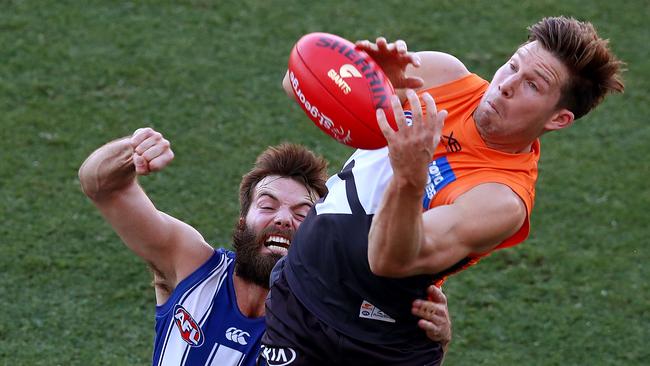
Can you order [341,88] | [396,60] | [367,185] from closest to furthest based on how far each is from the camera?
[341,88], [396,60], [367,185]

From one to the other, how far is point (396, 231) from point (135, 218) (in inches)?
65.2

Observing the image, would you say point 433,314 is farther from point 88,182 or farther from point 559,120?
point 88,182

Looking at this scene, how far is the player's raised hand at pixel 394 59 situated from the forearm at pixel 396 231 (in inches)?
20.9

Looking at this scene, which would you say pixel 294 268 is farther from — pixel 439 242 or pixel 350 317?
pixel 439 242

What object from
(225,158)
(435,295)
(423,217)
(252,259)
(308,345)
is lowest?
(225,158)

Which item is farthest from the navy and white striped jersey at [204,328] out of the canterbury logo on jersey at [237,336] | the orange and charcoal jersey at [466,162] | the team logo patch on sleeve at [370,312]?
the orange and charcoal jersey at [466,162]

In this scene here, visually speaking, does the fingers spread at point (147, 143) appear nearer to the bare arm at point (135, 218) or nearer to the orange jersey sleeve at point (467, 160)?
the bare arm at point (135, 218)

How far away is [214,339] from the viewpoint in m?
4.87

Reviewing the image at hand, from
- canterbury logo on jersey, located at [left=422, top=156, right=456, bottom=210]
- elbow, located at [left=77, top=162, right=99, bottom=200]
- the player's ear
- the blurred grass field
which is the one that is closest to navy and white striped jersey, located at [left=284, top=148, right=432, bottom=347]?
canterbury logo on jersey, located at [left=422, top=156, right=456, bottom=210]

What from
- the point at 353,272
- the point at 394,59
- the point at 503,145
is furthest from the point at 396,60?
the point at 353,272

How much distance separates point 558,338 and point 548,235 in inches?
40.5

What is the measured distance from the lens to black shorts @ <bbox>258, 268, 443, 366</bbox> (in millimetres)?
4168

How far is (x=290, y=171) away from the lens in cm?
520

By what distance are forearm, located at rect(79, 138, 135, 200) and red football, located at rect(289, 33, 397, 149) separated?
1015 mm
